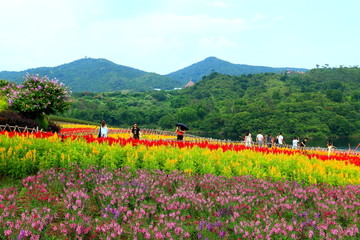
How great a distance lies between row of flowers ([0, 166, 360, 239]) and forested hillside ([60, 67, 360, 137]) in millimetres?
77962

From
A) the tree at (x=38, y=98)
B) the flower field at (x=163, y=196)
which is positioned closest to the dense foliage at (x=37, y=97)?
the tree at (x=38, y=98)

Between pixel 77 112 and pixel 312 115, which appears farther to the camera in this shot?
pixel 77 112

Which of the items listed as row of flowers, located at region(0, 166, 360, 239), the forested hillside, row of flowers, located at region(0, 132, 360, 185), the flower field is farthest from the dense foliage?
the forested hillside

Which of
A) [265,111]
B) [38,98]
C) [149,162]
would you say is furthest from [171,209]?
[265,111]

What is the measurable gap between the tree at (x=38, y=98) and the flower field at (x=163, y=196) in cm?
1316

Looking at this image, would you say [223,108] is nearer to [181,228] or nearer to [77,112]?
[77,112]

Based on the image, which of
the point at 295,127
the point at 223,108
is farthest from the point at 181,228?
the point at 223,108

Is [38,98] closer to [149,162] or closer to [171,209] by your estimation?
[149,162]

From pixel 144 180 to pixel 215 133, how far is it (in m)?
89.7

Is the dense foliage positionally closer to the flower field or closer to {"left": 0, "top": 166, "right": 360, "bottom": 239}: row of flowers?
the flower field

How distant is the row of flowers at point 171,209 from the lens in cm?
437

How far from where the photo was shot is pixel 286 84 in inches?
5704

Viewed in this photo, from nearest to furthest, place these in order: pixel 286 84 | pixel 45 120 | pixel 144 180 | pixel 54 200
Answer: pixel 54 200, pixel 144 180, pixel 45 120, pixel 286 84

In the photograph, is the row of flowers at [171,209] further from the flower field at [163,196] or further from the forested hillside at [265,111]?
the forested hillside at [265,111]
